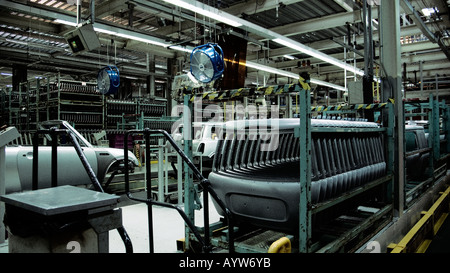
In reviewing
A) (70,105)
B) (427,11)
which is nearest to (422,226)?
(427,11)

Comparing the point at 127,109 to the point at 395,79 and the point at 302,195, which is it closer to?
the point at 395,79

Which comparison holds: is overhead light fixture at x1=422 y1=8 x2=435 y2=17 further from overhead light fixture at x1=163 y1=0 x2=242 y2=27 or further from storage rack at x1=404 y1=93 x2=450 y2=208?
overhead light fixture at x1=163 y1=0 x2=242 y2=27

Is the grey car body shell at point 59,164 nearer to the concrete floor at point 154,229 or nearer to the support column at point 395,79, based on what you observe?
the concrete floor at point 154,229

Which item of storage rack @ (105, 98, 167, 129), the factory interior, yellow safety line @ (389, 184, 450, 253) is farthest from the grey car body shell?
storage rack @ (105, 98, 167, 129)

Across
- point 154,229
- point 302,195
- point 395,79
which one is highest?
point 395,79

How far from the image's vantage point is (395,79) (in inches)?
175

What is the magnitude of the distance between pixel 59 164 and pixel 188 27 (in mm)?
6109

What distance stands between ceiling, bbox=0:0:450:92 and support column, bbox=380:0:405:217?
104 centimetres

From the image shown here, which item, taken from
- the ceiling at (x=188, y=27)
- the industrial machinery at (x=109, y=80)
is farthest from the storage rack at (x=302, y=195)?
the industrial machinery at (x=109, y=80)

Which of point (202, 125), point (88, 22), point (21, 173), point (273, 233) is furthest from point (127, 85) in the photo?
point (273, 233)

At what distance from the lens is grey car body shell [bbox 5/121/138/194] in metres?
4.82

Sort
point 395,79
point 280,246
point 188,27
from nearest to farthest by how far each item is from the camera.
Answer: point 280,246 < point 395,79 < point 188,27

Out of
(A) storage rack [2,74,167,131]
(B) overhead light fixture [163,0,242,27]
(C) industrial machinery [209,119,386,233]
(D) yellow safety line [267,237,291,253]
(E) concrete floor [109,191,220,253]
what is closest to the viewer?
(D) yellow safety line [267,237,291,253]
